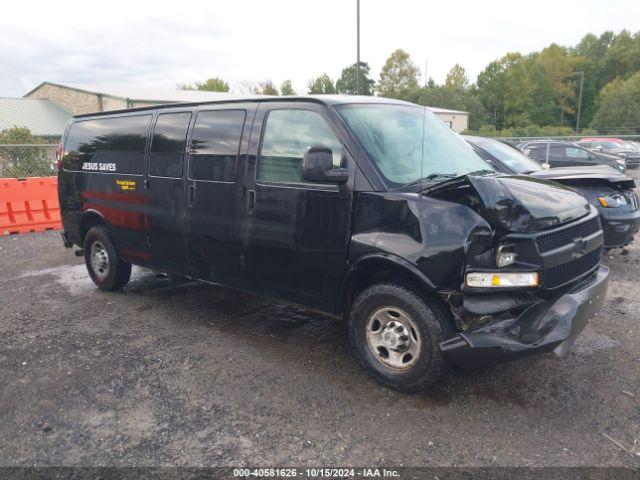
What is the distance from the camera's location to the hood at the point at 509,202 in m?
3.24

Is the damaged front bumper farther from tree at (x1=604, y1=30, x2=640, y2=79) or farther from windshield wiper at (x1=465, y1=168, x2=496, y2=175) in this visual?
tree at (x1=604, y1=30, x2=640, y2=79)

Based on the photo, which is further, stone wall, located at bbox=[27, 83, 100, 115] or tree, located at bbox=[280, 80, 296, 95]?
tree, located at bbox=[280, 80, 296, 95]

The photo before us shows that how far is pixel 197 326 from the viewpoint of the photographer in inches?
204

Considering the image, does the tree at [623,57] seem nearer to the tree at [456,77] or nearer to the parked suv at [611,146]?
the tree at [456,77]

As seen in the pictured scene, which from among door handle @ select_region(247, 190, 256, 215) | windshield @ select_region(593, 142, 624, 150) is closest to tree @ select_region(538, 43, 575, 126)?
windshield @ select_region(593, 142, 624, 150)

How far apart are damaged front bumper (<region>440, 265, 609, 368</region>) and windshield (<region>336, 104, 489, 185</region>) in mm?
1173

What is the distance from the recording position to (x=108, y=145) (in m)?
5.93

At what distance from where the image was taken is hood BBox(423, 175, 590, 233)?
127 inches

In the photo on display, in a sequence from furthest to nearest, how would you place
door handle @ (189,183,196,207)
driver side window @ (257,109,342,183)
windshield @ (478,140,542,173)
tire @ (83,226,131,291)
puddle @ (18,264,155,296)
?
windshield @ (478,140,542,173), puddle @ (18,264,155,296), tire @ (83,226,131,291), door handle @ (189,183,196,207), driver side window @ (257,109,342,183)

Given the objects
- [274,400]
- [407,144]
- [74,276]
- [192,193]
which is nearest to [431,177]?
[407,144]

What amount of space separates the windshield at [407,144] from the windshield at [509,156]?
3.26 meters

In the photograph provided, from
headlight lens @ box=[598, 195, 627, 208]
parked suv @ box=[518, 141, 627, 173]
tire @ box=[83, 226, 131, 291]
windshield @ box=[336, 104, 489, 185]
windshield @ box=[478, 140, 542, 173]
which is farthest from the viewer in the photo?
parked suv @ box=[518, 141, 627, 173]

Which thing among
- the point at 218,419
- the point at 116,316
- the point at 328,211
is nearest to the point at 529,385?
the point at 328,211

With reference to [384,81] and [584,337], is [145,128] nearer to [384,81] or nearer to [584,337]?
[584,337]
